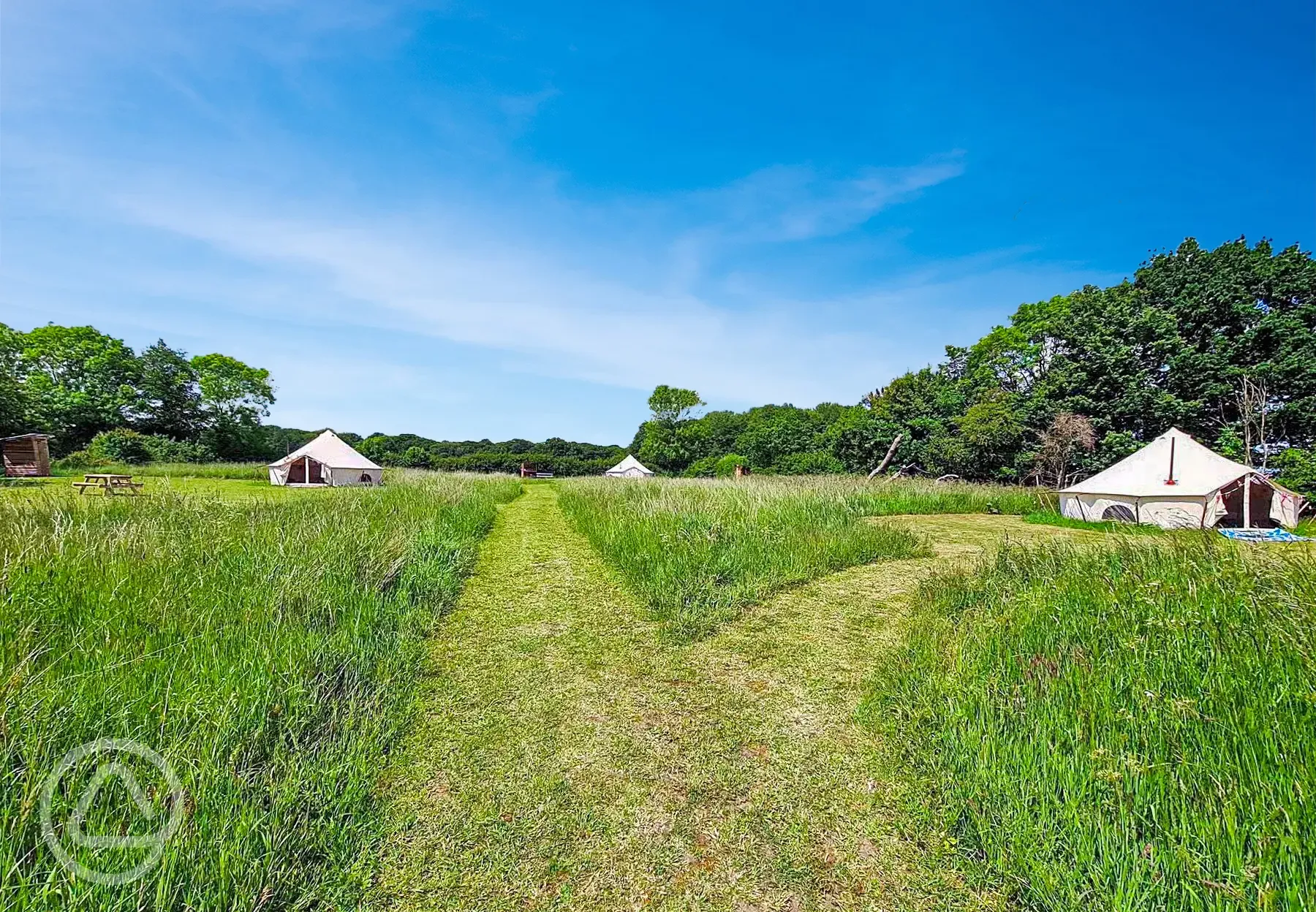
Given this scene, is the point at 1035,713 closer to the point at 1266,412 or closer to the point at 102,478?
the point at 102,478

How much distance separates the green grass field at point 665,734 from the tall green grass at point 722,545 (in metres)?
0.33

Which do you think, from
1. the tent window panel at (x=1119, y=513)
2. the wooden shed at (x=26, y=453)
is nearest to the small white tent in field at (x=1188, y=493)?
the tent window panel at (x=1119, y=513)

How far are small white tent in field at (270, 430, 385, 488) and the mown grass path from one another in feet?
70.3

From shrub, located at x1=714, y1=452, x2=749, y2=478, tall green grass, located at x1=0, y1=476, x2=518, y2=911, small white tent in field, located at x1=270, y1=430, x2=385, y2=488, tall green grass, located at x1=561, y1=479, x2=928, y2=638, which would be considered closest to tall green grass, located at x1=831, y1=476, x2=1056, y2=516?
tall green grass, located at x1=561, y1=479, x2=928, y2=638

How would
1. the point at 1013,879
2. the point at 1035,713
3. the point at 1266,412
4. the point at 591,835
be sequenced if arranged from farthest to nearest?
1. the point at 1266,412
2. the point at 1035,713
3. the point at 591,835
4. the point at 1013,879

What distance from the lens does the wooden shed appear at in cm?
1856

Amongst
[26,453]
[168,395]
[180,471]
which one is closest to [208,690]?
[26,453]

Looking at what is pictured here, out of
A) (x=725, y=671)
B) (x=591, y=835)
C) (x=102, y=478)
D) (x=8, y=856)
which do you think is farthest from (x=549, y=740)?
(x=102, y=478)

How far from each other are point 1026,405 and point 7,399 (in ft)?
137

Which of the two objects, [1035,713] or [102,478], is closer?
[1035,713]

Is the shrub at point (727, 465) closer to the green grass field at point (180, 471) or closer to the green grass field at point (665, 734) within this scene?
the green grass field at point (180, 471)

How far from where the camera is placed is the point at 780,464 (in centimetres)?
3047

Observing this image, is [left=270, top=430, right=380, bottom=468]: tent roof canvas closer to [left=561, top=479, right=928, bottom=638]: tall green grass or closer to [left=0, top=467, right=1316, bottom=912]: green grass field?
[left=561, top=479, right=928, bottom=638]: tall green grass

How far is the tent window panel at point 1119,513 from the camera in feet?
35.5
